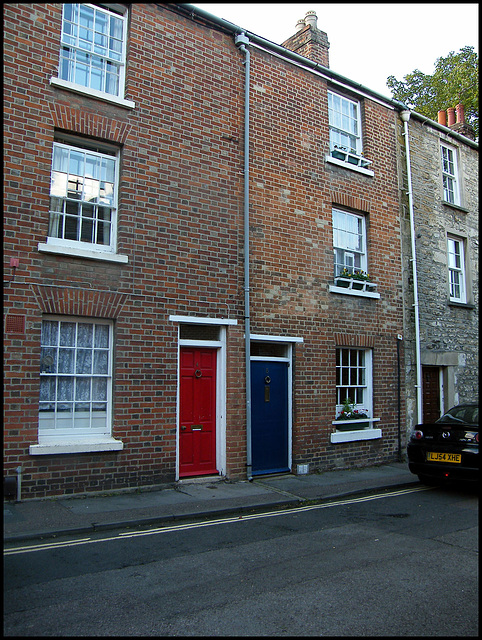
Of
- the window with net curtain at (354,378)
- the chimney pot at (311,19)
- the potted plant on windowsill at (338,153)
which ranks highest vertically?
the chimney pot at (311,19)

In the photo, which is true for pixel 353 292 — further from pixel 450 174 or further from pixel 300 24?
pixel 300 24

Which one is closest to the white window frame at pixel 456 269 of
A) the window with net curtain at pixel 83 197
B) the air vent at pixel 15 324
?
the window with net curtain at pixel 83 197

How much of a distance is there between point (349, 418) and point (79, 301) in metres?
6.65

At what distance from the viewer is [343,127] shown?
1336 cm

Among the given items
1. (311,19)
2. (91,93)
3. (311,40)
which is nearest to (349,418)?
(91,93)

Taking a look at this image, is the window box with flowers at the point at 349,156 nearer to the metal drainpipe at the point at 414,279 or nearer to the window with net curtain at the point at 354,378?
the metal drainpipe at the point at 414,279

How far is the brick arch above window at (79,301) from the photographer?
8.33 metres

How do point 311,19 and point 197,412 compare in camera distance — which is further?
point 311,19

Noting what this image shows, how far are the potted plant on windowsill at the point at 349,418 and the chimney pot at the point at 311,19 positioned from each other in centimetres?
942

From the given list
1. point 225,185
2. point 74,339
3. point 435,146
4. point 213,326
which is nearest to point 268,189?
point 225,185

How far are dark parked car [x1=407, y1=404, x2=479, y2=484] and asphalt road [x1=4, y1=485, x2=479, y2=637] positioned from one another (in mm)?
1603

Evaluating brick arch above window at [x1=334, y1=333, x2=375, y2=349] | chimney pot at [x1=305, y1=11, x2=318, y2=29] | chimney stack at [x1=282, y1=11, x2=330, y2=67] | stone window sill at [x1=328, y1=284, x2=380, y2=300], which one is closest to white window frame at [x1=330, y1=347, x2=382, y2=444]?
brick arch above window at [x1=334, y1=333, x2=375, y2=349]

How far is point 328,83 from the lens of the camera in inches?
511

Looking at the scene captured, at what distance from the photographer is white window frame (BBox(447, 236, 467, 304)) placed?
51.6ft
